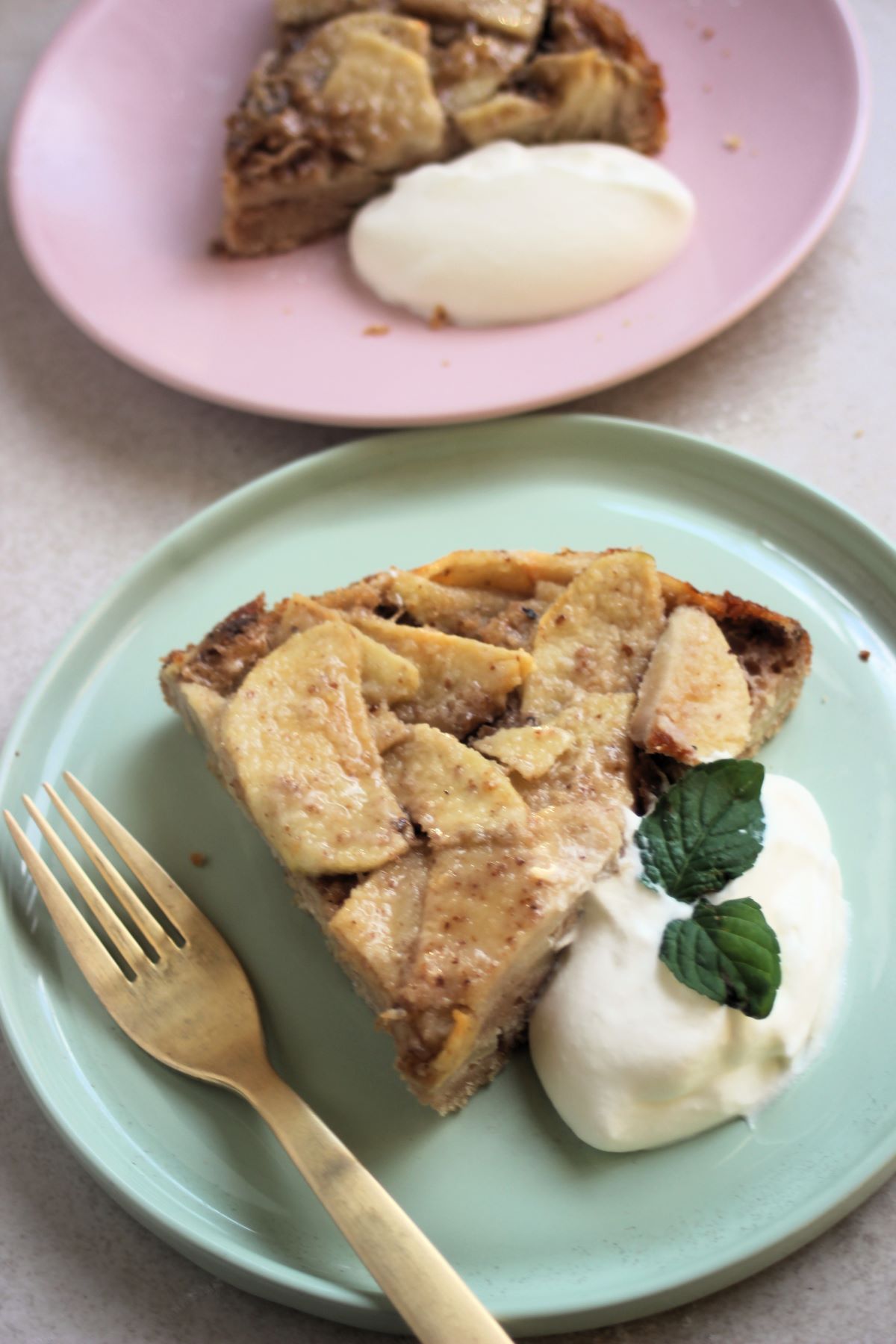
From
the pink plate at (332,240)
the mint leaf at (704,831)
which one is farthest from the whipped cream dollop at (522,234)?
the mint leaf at (704,831)

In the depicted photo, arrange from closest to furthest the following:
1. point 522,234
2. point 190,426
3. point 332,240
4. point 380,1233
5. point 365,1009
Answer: point 380,1233, point 365,1009, point 522,234, point 190,426, point 332,240

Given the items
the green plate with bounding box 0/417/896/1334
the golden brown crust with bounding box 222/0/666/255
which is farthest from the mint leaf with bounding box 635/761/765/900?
the golden brown crust with bounding box 222/0/666/255

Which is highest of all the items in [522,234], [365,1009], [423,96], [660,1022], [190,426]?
[423,96]

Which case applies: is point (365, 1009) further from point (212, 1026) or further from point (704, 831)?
point (704, 831)

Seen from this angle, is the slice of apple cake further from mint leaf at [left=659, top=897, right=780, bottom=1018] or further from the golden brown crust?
the golden brown crust

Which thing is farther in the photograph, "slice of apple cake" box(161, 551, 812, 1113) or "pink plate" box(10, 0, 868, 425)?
"pink plate" box(10, 0, 868, 425)

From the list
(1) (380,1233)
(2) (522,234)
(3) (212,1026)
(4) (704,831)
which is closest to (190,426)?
(2) (522,234)
